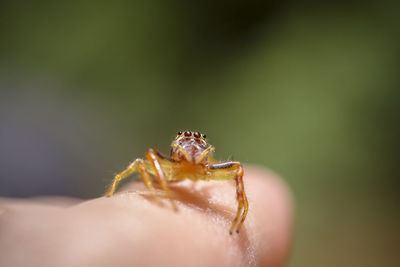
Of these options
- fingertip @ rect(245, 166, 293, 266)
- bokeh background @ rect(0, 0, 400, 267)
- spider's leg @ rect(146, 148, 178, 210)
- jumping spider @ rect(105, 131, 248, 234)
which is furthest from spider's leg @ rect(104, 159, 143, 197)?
bokeh background @ rect(0, 0, 400, 267)

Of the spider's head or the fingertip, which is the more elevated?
the spider's head

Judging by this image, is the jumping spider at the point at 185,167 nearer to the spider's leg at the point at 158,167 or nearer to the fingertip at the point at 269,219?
the spider's leg at the point at 158,167

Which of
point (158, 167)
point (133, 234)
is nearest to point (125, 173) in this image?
point (158, 167)

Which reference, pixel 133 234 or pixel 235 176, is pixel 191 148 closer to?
pixel 235 176

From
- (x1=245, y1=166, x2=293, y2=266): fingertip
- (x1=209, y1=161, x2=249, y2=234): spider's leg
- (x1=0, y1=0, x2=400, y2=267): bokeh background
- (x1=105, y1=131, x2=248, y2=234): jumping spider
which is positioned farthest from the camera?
(x1=0, y1=0, x2=400, y2=267): bokeh background

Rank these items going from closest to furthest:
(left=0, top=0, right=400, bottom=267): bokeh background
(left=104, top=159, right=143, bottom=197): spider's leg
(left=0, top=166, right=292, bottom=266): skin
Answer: (left=0, top=166, right=292, bottom=266): skin < (left=104, top=159, right=143, bottom=197): spider's leg < (left=0, top=0, right=400, bottom=267): bokeh background

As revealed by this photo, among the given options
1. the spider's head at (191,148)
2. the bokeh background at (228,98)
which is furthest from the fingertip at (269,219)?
the bokeh background at (228,98)

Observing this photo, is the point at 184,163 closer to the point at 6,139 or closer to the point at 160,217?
the point at 160,217

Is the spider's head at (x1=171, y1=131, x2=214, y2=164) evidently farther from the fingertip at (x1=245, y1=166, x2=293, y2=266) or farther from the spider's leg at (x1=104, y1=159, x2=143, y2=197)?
the fingertip at (x1=245, y1=166, x2=293, y2=266)
